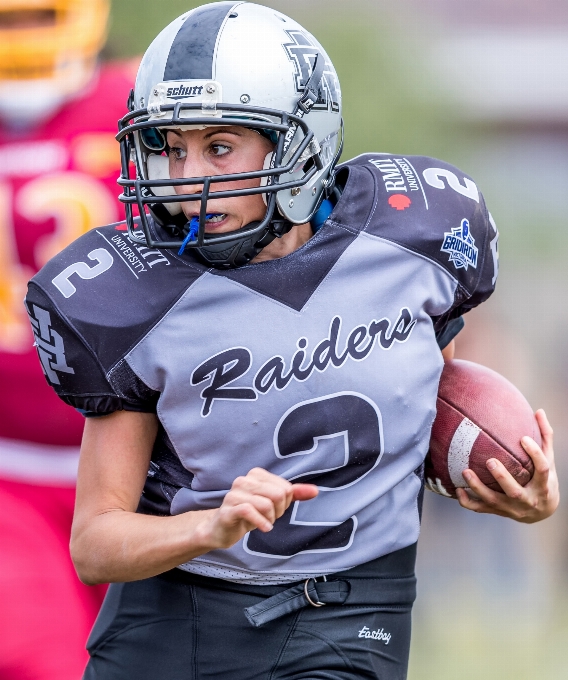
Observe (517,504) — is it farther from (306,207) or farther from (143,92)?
(143,92)

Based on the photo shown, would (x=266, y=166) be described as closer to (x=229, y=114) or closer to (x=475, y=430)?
(x=229, y=114)

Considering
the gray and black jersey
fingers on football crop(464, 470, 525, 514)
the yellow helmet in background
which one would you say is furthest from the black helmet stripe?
the yellow helmet in background

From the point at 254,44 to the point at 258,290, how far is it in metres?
0.43

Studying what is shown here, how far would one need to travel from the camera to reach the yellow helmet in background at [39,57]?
359cm

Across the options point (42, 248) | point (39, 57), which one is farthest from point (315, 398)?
point (39, 57)

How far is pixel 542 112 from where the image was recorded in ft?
33.9

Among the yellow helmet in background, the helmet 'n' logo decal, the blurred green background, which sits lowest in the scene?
the blurred green background

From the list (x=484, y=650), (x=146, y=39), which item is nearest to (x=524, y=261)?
(x=146, y=39)

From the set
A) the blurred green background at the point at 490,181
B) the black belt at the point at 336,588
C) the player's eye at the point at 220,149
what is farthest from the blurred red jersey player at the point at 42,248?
the player's eye at the point at 220,149

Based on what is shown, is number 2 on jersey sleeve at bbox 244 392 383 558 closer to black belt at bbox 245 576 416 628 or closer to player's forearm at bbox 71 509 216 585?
black belt at bbox 245 576 416 628

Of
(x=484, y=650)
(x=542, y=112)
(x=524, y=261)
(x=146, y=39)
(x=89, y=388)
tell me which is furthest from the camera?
(x=542, y=112)

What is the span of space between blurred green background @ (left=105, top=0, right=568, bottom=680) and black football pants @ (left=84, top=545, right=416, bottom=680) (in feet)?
8.17

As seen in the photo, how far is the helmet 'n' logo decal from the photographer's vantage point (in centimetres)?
210

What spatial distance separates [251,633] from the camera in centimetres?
207
